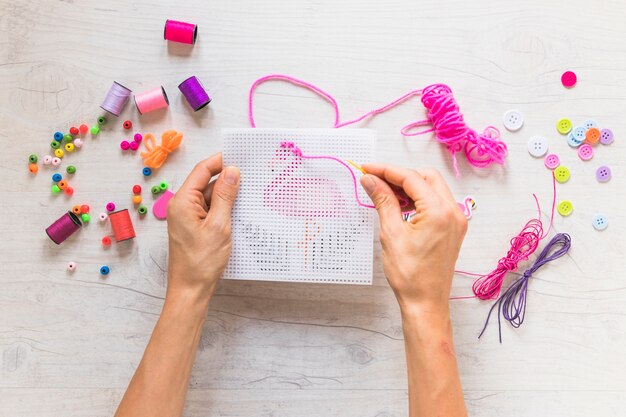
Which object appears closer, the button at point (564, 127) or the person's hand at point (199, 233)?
the person's hand at point (199, 233)

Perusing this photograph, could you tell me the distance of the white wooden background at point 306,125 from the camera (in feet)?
4.23

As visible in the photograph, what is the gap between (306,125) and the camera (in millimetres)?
1310

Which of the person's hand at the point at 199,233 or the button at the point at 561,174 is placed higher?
the button at the point at 561,174

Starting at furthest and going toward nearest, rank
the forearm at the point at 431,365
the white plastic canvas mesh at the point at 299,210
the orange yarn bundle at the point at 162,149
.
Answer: the orange yarn bundle at the point at 162,149 → the white plastic canvas mesh at the point at 299,210 → the forearm at the point at 431,365

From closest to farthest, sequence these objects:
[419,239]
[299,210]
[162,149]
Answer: [419,239], [299,210], [162,149]

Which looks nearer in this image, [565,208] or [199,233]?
[199,233]

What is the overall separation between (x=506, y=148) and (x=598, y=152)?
233 millimetres

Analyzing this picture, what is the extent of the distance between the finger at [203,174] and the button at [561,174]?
817 mm

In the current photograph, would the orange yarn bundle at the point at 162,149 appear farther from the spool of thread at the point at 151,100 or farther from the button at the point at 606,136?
the button at the point at 606,136

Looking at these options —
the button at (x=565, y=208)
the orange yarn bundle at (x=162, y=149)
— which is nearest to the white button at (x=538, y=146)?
the button at (x=565, y=208)

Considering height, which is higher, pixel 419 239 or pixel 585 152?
pixel 585 152

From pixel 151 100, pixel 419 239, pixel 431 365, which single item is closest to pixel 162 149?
pixel 151 100

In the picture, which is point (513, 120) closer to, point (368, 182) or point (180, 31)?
point (368, 182)

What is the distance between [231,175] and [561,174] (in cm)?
80
